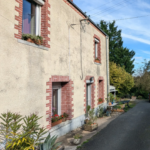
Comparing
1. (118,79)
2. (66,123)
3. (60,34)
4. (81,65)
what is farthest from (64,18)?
(118,79)

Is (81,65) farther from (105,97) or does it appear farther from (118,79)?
(118,79)

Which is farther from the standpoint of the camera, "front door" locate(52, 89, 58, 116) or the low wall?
"front door" locate(52, 89, 58, 116)

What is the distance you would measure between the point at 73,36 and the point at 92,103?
4338 mm

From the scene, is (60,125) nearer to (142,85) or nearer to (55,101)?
(55,101)

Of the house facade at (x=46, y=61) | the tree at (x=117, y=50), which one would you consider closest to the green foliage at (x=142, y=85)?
the tree at (x=117, y=50)

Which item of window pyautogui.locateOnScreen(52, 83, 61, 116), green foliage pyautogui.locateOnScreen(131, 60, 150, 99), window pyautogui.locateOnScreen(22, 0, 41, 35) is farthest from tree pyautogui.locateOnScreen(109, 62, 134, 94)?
window pyautogui.locateOnScreen(22, 0, 41, 35)

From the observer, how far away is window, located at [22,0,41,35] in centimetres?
504

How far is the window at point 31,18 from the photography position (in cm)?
504

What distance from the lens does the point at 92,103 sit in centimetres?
971

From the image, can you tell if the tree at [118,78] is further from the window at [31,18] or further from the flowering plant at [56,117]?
the window at [31,18]

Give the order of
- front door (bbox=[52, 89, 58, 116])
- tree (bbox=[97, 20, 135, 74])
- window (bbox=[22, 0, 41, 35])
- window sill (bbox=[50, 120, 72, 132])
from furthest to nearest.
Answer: tree (bbox=[97, 20, 135, 74]) → front door (bbox=[52, 89, 58, 116]) → window sill (bbox=[50, 120, 72, 132]) → window (bbox=[22, 0, 41, 35])

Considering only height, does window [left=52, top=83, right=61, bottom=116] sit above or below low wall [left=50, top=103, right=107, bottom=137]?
above

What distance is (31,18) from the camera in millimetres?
5348

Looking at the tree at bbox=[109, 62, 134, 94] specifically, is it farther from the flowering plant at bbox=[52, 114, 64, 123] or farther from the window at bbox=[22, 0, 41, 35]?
the window at bbox=[22, 0, 41, 35]
